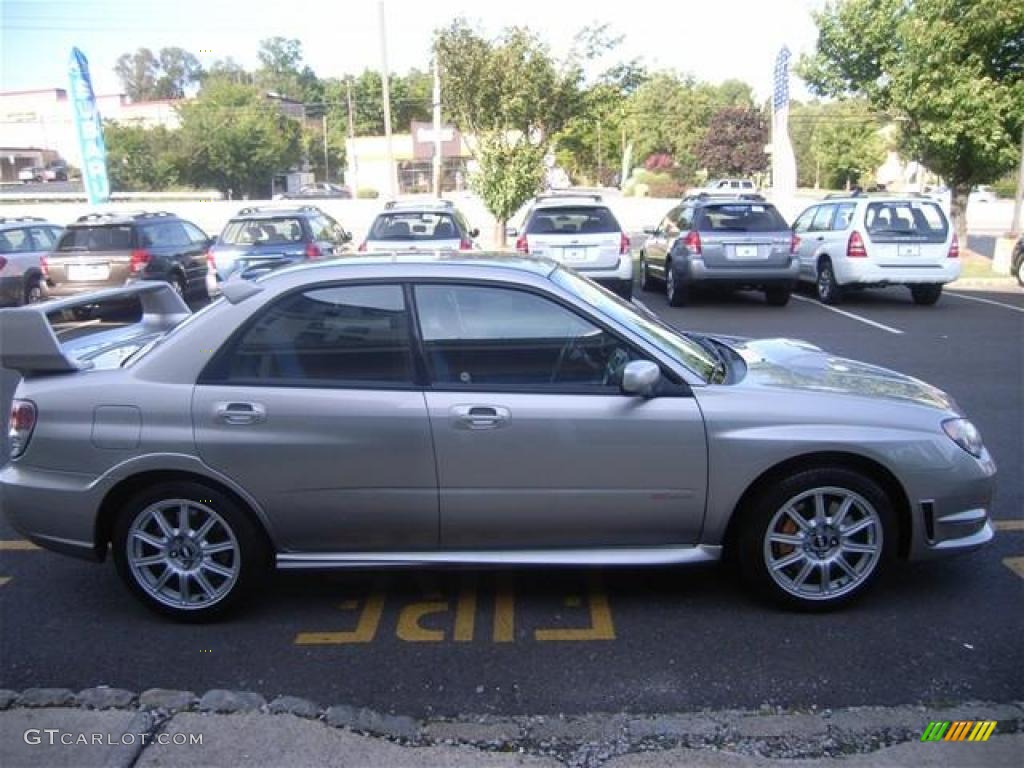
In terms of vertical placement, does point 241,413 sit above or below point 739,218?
below

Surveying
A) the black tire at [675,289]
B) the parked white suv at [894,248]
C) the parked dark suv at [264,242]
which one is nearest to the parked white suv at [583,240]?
the black tire at [675,289]

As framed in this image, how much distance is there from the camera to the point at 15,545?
4848mm

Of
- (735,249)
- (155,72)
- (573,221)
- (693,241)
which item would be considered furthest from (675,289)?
(155,72)

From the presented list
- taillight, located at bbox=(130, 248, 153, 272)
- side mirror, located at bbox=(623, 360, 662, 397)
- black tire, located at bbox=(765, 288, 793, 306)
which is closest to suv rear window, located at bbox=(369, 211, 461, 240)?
taillight, located at bbox=(130, 248, 153, 272)

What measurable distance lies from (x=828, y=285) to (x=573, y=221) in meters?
4.45

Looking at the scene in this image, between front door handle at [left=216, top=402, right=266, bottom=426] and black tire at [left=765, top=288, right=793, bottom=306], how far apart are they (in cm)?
1132

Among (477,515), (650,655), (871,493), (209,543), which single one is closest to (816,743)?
(650,655)

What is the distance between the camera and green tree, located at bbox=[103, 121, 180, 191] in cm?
5588

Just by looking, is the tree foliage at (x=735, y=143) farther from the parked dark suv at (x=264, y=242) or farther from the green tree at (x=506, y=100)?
the parked dark suv at (x=264, y=242)

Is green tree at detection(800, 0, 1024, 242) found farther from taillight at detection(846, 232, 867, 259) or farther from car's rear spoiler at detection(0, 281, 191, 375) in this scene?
car's rear spoiler at detection(0, 281, 191, 375)

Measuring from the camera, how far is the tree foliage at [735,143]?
6234 centimetres

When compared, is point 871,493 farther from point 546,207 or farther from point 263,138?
point 263,138

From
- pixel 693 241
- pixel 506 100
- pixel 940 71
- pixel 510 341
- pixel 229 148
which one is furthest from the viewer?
pixel 229 148

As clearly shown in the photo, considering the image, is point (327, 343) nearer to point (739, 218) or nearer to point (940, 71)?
point (739, 218)
